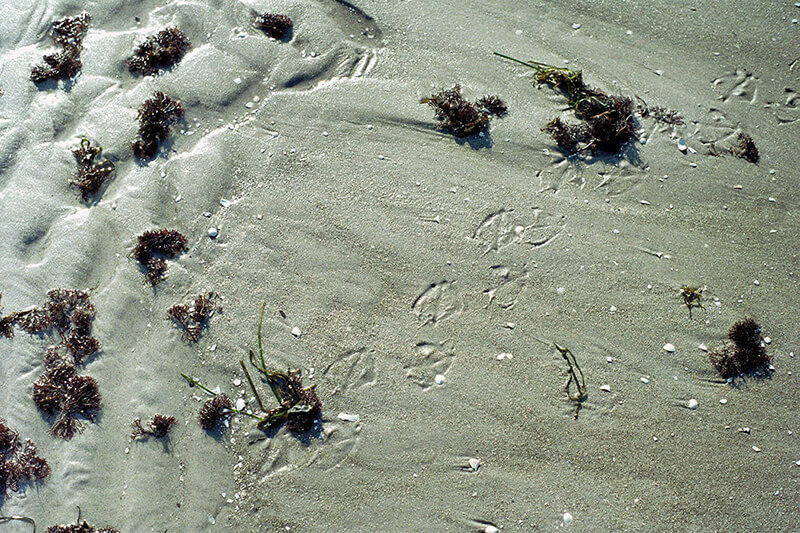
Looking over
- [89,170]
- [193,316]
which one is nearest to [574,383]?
[193,316]

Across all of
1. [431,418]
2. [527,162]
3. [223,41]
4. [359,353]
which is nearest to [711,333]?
[527,162]

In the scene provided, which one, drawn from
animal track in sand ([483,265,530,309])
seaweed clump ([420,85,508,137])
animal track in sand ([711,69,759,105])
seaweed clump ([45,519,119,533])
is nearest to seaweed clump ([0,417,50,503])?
seaweed clump ([45,519,119,533])

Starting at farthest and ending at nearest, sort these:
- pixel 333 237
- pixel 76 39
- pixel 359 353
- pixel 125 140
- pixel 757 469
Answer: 1. pixel 76 39
2. pixel 125 140
3. pixel 333 237
4. pixel 359 353
5. pixel 757 469

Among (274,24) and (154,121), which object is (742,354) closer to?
(274,24)

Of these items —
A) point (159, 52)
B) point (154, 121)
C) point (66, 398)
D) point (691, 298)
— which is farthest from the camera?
point (159, 52)

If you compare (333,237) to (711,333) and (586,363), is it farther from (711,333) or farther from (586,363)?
(711,333)

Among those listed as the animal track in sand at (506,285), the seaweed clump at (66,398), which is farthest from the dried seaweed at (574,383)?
the seaweed clump at (66,398)
